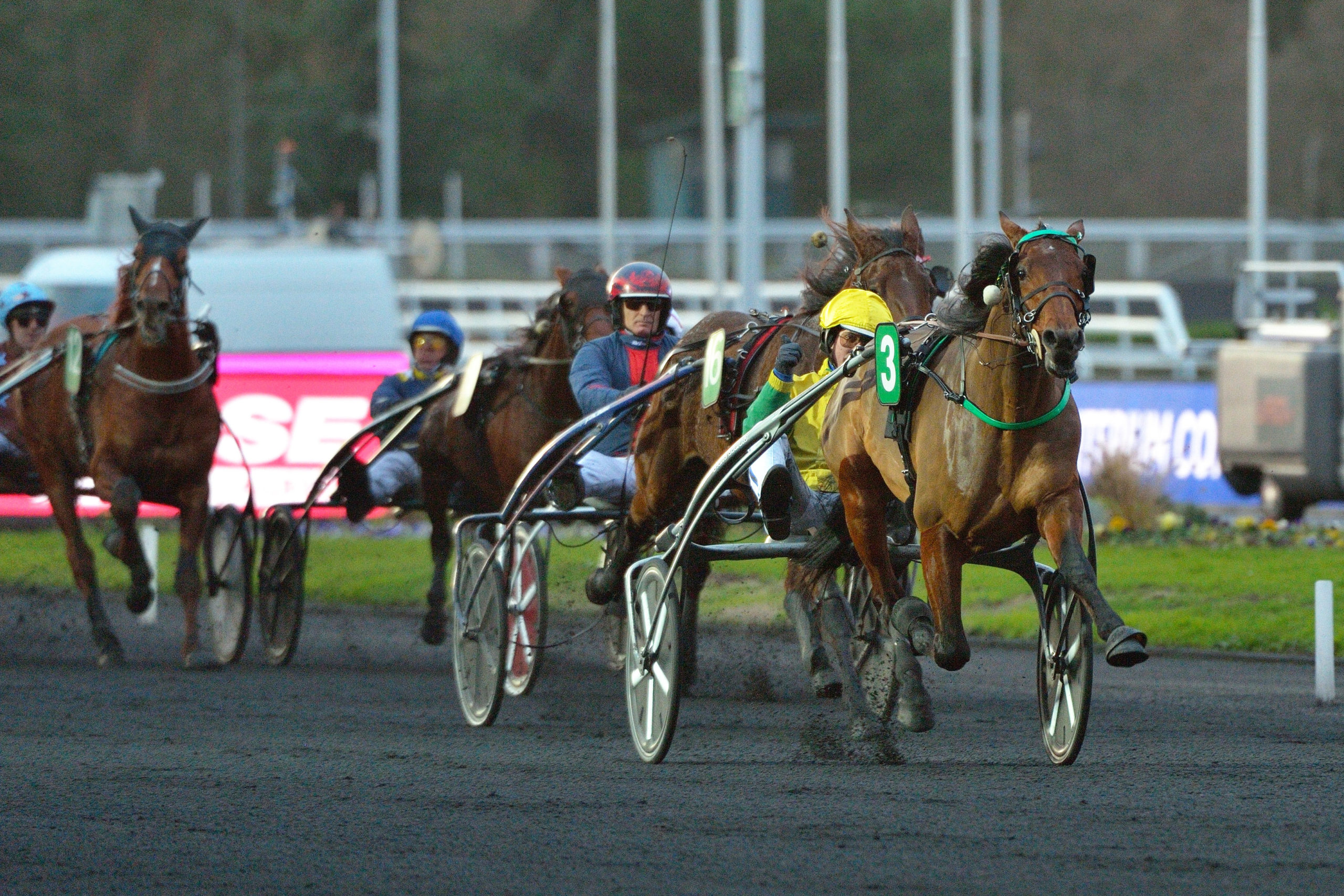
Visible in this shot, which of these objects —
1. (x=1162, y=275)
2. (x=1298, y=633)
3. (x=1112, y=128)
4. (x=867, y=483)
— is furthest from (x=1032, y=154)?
(x=867, y=483)

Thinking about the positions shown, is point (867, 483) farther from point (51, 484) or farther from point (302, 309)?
point (302, 309)

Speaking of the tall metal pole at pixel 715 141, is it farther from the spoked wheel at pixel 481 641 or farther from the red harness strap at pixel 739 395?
the red harness strap at pixel 739 395

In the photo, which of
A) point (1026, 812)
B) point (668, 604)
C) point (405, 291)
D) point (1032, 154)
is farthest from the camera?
point (1032, 154)

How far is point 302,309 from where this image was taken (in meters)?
19.7

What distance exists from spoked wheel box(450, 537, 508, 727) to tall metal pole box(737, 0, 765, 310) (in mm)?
10097

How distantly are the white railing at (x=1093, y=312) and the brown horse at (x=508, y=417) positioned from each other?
9.65 meters

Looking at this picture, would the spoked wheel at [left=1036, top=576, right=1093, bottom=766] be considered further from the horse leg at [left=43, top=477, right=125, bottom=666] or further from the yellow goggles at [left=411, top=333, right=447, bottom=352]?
the yellow goggles at [left=411, top=333, right=447, bottom=352]

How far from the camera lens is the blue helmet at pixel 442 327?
40.1ft

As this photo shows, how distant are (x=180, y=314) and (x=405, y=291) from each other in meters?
19.5

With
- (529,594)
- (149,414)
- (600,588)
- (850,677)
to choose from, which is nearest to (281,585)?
(149,414)

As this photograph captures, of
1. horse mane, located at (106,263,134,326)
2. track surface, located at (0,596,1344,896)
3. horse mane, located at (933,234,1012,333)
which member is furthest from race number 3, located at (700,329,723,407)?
horse mane, located at (106,263,134,326)

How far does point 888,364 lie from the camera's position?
722 centimetres

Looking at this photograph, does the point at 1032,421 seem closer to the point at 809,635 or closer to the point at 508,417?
the point at 809,635

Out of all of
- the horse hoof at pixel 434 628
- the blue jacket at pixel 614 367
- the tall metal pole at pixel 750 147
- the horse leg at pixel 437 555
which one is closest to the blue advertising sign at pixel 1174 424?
the tall metal pole at pixel 750 147
